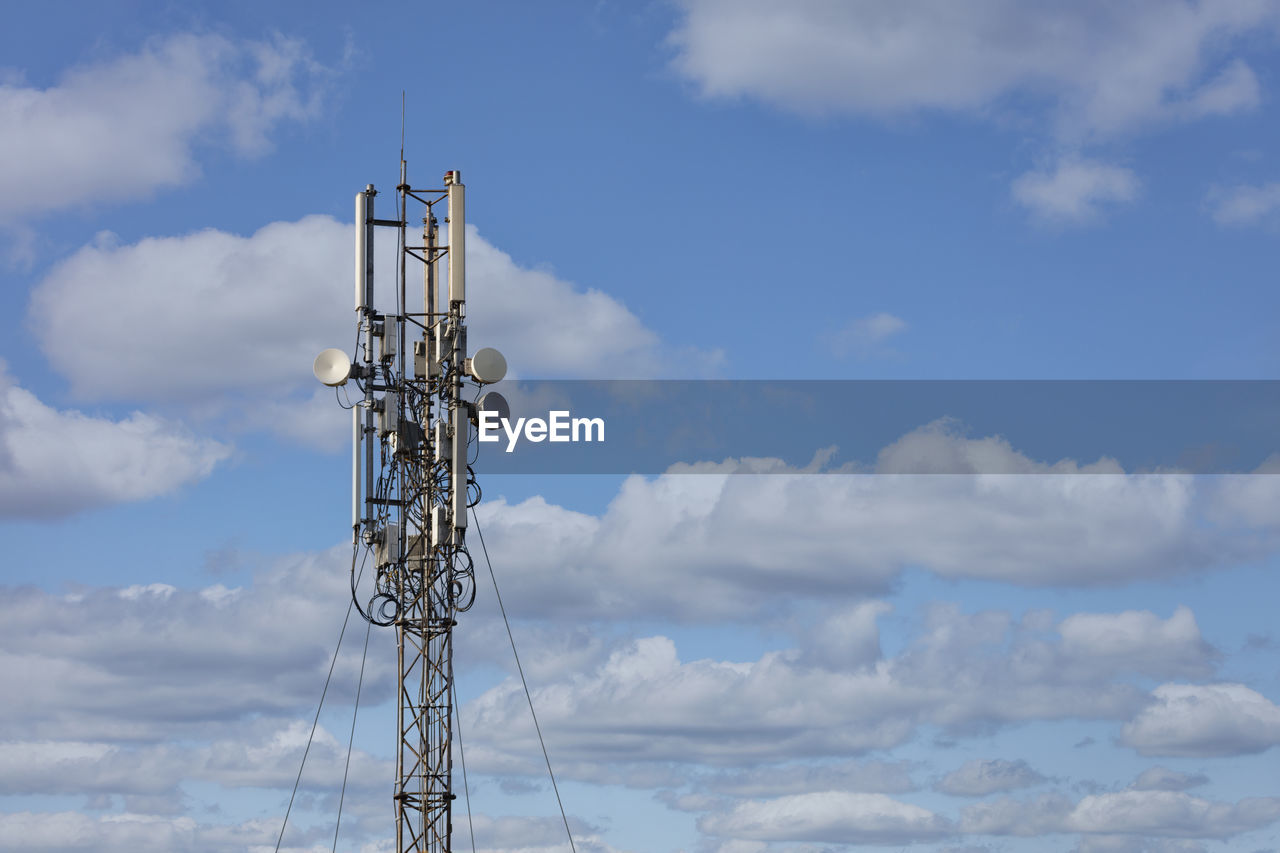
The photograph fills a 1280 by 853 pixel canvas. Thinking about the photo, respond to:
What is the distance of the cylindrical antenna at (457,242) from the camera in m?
61.1

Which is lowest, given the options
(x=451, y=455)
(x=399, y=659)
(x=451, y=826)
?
(x=451, y=826)

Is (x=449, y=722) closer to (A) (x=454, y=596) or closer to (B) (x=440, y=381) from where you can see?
(A) (x=454, y=596)

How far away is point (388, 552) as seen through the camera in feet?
196

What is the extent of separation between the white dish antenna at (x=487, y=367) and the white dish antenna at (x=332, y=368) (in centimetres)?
344

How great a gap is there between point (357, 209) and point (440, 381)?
5438 mm

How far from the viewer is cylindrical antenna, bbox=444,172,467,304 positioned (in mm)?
61062

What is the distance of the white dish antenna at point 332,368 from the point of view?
197 feet

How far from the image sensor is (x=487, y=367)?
60281 mm

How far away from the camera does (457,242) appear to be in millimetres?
61312

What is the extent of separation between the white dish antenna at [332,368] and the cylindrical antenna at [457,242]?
11.6 ft

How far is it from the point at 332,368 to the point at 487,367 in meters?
4.31

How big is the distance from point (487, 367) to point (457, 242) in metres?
3.84

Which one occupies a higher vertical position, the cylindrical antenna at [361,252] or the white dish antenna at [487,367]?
the cylindrical antenna at [361,252]

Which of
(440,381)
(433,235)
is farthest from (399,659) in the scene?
(433,235)
